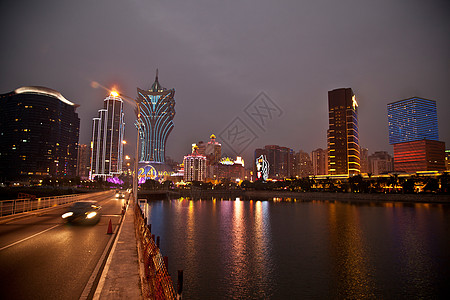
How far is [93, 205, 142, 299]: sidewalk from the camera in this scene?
7.83 m

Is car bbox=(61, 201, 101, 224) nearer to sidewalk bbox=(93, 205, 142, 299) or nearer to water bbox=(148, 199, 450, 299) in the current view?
water bbox=(148, 199, 450, 299)

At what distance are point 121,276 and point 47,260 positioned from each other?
4.49 metres

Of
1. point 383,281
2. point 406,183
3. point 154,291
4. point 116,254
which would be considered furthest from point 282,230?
point 406,183

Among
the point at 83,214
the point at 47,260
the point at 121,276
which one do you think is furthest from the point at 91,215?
the point at 121,276

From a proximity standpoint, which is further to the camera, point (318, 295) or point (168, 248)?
point (168, 248)

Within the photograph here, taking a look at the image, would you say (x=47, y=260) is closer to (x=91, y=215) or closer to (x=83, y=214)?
(x=83, y=214)

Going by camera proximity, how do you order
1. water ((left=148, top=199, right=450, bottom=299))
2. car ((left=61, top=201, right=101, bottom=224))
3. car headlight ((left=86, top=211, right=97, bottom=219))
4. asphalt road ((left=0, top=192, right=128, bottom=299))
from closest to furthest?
1. asphalt road ((left=0, top=192, right=128, bottom=299))
2. water ((left=148, top=199, right=450, bottom=299))
3. car ((left=61, top=201, right=101, bottom=224))
4. car headlight ((left=86, top=211, right=97, bottom=219))

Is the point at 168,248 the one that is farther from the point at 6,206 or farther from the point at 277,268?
the point at 6,206

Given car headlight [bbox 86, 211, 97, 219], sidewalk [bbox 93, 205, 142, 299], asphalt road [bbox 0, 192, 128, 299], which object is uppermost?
car headlight [bbox 86, 211, 97, 219]

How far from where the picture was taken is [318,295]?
53.1 feet

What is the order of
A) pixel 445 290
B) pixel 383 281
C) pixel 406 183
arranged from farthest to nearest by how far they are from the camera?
pixel 406 183 < pixel 383 281 < pixel 445 290

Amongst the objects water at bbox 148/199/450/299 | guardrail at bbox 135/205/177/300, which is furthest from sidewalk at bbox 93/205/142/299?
water at bbox 148/199/450/299

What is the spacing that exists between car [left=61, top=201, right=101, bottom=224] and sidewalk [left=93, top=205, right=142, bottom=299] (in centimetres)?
996

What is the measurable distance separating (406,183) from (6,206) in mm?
132360
